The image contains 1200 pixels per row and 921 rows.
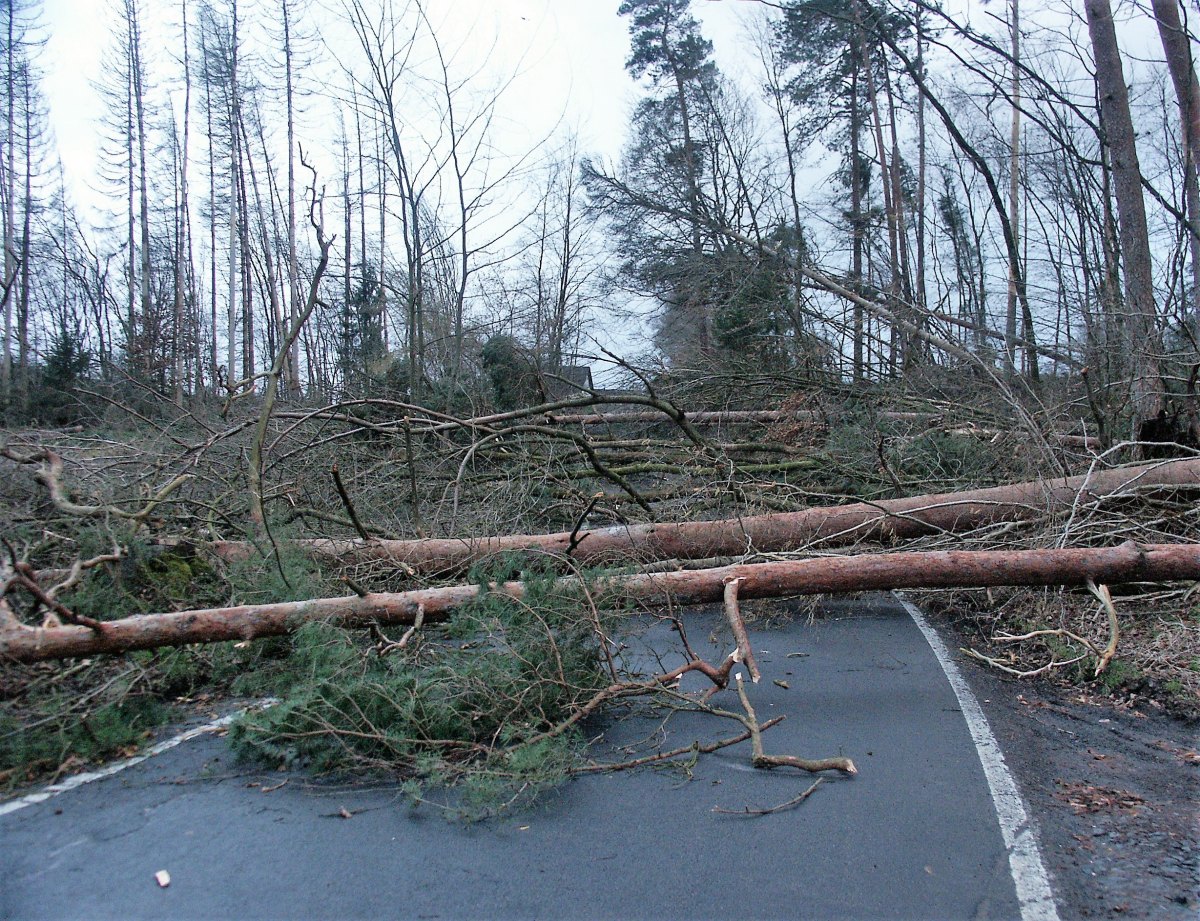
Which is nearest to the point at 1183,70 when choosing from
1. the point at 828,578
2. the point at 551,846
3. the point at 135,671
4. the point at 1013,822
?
the point at 828,578

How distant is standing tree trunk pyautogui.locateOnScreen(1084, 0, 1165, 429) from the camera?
29.5 ft

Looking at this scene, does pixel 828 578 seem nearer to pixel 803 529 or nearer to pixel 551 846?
pixel 803 529

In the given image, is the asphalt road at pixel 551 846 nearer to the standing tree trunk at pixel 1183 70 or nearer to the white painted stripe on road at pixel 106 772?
the white painted stripe on road at pixel 106 772

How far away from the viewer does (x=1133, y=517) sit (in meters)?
7.56

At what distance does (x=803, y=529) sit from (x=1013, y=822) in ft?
14.3

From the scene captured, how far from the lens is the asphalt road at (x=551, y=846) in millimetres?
2967

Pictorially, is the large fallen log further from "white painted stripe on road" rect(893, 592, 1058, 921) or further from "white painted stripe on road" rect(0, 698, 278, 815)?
"white painted stripe on road" rect(893, 592, 1058, 921)

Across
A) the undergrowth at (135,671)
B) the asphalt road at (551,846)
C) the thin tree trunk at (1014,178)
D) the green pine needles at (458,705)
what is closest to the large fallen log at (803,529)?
the undergrowth at (135,671)

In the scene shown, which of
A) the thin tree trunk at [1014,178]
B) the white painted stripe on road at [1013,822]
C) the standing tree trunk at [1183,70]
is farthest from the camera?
the thin tree trunk at [1014,178]

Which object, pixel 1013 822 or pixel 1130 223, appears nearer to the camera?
pixel 1013 822

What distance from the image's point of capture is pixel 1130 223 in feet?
32.5

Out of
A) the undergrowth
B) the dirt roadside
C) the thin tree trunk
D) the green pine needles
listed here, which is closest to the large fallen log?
the undergrowth

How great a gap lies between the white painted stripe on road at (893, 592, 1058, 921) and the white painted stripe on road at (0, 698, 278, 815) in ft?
11.9

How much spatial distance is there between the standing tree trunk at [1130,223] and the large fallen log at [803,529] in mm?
1333
